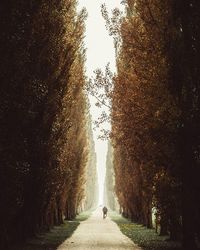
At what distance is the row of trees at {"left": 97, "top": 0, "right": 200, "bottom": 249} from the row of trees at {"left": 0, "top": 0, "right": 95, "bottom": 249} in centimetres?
268

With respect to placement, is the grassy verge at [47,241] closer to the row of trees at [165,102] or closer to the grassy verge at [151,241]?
the grassy verge at [151,241]

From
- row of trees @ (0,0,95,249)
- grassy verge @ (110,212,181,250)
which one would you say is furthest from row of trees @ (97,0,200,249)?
row of trees @ (0,0,95,249)

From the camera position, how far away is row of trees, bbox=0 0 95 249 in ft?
42.4

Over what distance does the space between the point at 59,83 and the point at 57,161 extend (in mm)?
3604

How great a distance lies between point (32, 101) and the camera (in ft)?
55.7

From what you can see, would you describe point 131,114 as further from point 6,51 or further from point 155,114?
point 6,51

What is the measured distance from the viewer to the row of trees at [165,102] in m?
15.4

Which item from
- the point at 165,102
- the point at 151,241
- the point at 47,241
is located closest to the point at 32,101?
the point at 165,102

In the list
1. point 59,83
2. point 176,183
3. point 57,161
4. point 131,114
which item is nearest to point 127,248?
point 176,183

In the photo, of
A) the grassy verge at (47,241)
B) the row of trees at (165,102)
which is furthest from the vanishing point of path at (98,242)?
the row of trees at (165,102)

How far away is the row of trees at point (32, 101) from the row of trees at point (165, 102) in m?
2.68

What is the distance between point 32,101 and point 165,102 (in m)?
4.55

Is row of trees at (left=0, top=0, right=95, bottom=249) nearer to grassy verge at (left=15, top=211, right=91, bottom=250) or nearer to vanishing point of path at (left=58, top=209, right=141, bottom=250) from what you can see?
grassy verge at (left=15, top=211, right=91, bottom=250)

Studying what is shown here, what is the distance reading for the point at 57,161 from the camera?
871 inches
